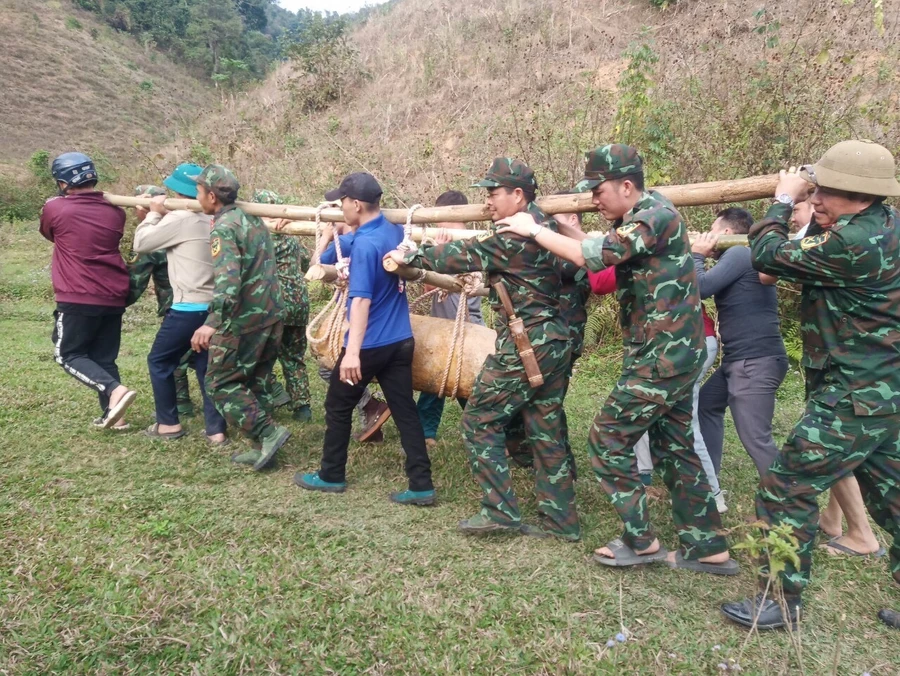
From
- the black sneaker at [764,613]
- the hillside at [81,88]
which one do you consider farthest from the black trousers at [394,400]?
the hillside at [81,88]

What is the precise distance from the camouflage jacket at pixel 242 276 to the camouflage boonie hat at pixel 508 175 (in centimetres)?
182

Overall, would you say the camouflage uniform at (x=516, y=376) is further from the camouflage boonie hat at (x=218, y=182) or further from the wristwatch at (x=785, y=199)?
the camouflage boonie hat at (x=218, y=182)

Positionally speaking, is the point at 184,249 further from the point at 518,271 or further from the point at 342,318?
the point at 518,271

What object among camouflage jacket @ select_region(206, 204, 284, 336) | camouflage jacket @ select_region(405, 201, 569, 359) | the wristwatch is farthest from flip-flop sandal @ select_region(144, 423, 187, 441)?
the wristwatch

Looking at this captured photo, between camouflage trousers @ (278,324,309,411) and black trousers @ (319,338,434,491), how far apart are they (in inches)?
62.4

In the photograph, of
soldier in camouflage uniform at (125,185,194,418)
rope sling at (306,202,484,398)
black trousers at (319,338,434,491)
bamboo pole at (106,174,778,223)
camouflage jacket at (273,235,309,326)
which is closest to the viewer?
bamboo pole at (106,174,778,223)

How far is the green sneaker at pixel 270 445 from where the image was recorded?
4.85m

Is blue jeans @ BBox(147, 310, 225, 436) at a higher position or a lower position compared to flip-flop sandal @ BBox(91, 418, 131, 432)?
higher

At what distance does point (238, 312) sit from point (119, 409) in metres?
1.32

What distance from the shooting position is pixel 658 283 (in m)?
3.43

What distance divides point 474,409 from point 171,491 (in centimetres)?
204

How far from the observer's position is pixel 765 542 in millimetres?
2484

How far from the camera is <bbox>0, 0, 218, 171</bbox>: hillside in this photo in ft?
85.6

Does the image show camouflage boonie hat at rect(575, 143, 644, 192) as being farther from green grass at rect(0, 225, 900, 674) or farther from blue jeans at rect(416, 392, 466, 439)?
blue jeans at rect(416, 392, 466, 439)
